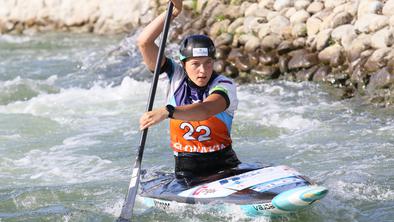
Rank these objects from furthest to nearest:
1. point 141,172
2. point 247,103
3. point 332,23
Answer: point 332,23 < point 247,103 < point 141,172

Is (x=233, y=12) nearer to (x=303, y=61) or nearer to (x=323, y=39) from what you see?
(x=303, y=61)

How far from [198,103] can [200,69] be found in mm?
353

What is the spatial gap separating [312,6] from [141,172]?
6.41 metres

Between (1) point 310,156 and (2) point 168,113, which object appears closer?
(2) point 168,113

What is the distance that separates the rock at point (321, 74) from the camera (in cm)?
1138

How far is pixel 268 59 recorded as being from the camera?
1227cm

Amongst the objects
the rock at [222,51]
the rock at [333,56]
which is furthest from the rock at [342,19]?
the rock at [222,51]

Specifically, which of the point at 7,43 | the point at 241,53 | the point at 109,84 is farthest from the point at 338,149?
the point at 7,43

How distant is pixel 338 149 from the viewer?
8.56 m

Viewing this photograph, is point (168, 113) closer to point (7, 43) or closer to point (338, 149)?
point (338, 149)

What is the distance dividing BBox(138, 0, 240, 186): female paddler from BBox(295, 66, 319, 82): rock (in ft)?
17.9

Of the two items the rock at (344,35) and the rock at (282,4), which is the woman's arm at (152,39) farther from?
the rock at (282,4)

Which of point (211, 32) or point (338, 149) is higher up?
point (211, 32)

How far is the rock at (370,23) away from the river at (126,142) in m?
1.01
